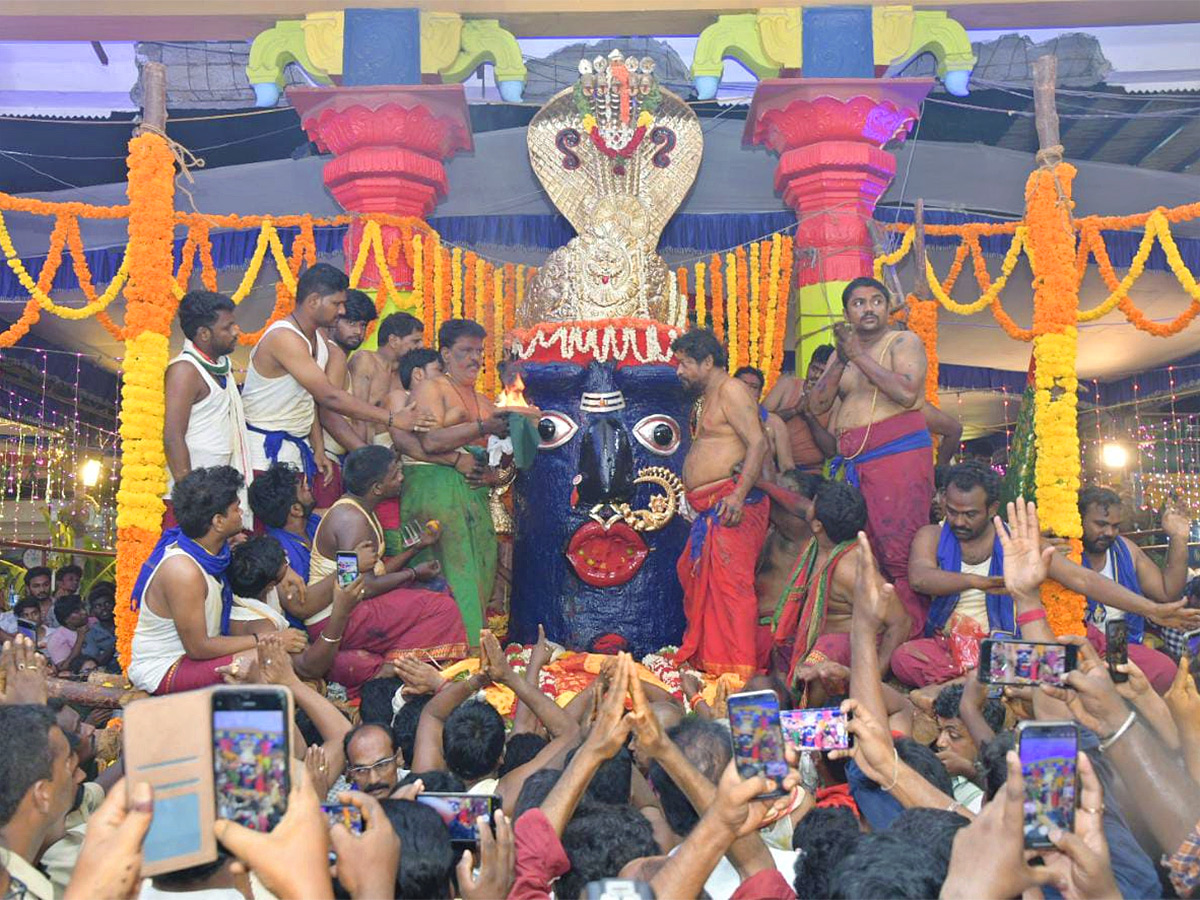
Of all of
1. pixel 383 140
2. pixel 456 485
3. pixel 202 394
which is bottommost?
pixel 456 485

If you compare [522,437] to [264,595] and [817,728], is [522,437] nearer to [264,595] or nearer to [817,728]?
[264,595]

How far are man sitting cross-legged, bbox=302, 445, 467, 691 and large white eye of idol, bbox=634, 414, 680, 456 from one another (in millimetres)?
1228

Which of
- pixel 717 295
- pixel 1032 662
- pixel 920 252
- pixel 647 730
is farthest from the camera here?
pixel 717 295

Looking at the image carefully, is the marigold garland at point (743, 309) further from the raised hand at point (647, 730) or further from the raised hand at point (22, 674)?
the raised hand at point (647, 730)

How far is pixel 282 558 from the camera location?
428cm

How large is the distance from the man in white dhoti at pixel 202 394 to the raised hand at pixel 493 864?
302cm

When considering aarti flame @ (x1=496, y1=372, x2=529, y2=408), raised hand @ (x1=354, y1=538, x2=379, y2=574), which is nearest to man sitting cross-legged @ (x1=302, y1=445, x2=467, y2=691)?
raised hand @ (x1=354, y1=538, x2=379, y2=574)

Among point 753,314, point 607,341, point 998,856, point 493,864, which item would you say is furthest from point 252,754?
point 753,314

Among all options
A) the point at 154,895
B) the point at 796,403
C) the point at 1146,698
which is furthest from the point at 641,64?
the point at 154,895

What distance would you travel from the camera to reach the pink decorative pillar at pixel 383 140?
25.1ft

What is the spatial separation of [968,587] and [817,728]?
2.47 m

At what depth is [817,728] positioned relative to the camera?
2658mm

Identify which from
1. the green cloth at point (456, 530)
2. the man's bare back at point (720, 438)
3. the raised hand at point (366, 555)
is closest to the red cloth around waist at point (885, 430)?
the man's bare back at point (720, 438)

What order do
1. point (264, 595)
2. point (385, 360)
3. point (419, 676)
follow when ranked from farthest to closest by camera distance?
point (385, 360) → point (264, 595) → point (419, 676)
